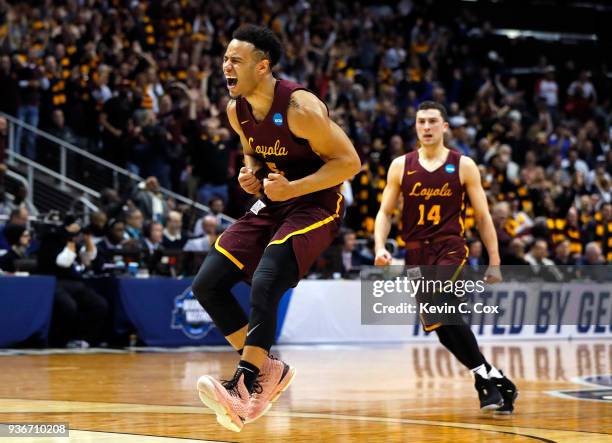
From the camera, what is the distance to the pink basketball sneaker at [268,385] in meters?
6.18

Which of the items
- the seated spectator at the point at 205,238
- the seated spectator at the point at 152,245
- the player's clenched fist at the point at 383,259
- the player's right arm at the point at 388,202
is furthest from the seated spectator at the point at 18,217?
the player's clenched fist at the point at 383,259

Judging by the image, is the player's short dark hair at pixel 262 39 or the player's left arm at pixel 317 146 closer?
the player's left arm at pixel 317 146

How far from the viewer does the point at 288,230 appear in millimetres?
6301

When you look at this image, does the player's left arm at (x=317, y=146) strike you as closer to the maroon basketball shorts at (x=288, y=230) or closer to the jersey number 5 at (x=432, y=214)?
the maroon basketball shorts at (x=288, y=230)

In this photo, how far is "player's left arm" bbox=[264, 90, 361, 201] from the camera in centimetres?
617

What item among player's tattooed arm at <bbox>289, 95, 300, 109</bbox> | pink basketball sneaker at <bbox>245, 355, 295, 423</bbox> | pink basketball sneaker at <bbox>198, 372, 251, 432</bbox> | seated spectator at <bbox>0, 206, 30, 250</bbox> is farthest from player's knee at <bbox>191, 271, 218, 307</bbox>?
seated spectator at <bbox>0, 206, 30, 250</bbox>

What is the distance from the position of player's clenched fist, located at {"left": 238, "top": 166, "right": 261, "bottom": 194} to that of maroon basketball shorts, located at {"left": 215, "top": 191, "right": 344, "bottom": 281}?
0.29m

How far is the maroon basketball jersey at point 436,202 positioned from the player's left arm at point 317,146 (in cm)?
215

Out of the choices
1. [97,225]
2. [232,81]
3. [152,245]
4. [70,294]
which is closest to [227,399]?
[232,81]

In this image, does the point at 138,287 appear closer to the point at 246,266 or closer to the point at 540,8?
the point at 246,266

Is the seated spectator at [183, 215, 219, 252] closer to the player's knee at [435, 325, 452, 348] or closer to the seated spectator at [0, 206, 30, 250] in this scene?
the seated spectator at [0, 206, 30, 250]

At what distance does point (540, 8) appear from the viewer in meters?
33.3

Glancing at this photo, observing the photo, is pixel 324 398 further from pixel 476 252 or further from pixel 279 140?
pixel 476 252

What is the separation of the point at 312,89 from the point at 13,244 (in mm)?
8925
